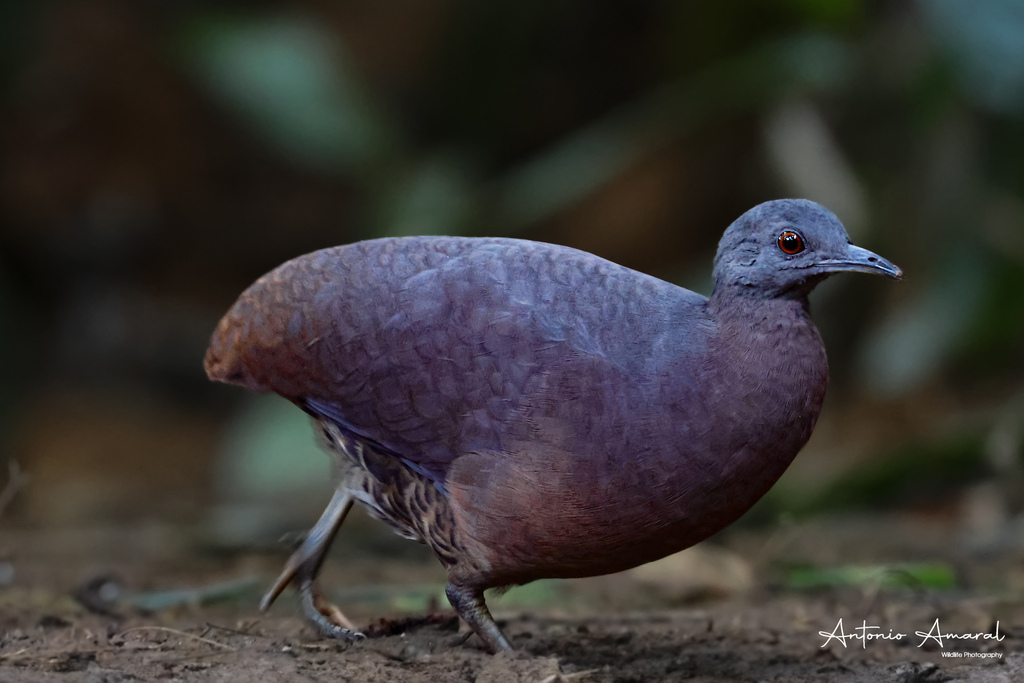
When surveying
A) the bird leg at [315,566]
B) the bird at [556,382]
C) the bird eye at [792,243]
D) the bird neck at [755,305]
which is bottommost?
the bird leg at [315,566]

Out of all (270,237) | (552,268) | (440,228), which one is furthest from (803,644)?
(270,237)

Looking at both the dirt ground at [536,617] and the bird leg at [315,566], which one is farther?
the bird leg at [315,566]

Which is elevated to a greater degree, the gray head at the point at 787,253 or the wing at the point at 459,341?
the gray head at the point at 787,253

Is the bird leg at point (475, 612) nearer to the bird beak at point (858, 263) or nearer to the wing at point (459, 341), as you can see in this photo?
the wing at point (459, 341)

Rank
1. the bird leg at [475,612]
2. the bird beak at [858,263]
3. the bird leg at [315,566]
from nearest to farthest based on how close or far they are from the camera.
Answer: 1. the bird beak at [858,263]
2. the bird leg at [475,612]
3. the bird leg at [315,566]

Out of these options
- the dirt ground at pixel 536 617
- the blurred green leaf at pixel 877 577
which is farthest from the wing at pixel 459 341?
the blurred green leaf at pixel 877 577

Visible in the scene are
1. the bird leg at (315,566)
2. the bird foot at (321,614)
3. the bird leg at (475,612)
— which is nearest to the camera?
the bird leg at (475,612)

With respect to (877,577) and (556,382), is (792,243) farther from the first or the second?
(877,577)
